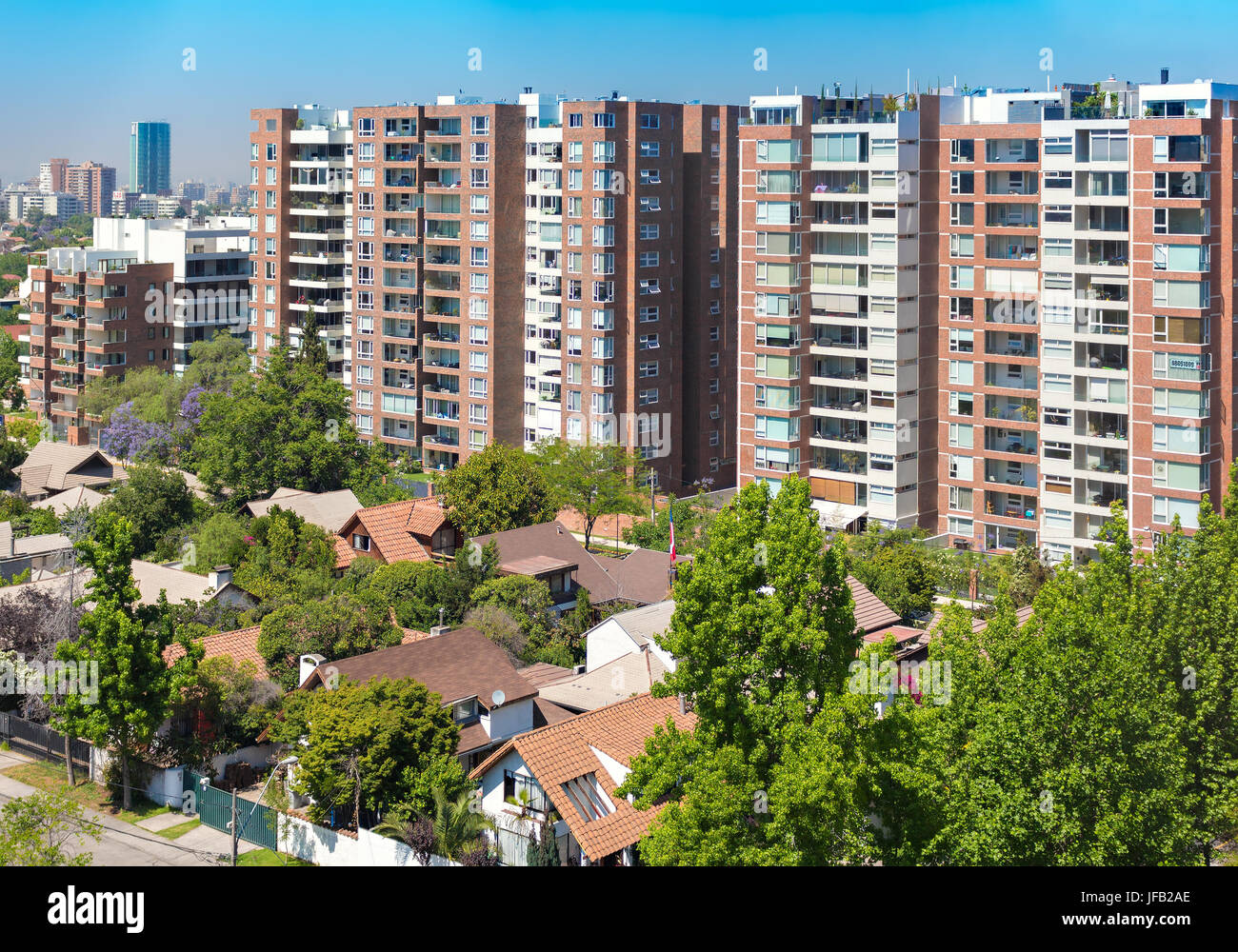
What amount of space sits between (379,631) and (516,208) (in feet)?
137

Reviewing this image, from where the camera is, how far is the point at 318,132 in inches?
3821

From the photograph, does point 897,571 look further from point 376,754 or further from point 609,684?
point 376,754

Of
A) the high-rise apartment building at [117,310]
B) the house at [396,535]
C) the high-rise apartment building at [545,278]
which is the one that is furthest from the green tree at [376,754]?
the high-rise apartment building at [117,310]

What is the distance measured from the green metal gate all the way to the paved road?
0.52m

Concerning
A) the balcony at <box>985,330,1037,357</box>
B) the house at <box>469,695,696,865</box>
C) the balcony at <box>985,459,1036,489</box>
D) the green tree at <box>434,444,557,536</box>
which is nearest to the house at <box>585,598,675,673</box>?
the house at <box>469,695,696,865</box>

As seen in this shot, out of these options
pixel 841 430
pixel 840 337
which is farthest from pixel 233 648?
pixel 840 337

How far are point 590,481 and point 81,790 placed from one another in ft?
117

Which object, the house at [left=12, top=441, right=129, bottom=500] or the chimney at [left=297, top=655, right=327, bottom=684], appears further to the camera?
the house at [left=12, top=441, right=129, bottom=500]

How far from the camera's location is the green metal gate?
36781 mm

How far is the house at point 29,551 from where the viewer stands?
5953 cm

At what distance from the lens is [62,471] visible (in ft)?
254

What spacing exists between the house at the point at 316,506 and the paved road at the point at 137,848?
2527cm

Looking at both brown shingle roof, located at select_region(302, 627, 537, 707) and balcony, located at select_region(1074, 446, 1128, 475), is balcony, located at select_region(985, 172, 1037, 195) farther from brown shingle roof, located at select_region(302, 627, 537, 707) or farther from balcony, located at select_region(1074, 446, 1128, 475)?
brown shingle roof, located at select_region(302, 627, 537, 707)
